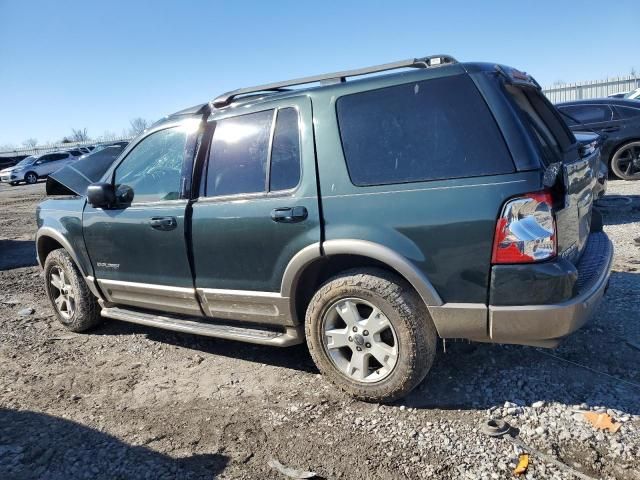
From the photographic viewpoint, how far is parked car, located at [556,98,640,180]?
29.3 ft

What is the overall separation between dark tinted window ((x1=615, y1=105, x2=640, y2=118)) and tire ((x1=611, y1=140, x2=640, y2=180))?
0.49m

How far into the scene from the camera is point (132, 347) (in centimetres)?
436

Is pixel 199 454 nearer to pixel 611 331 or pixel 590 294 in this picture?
pixel 590 294

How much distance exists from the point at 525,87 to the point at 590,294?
1.32 meters

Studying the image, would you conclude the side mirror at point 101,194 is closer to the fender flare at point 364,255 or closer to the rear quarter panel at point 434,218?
the fender flare at point 364,255

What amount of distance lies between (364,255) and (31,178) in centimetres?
3085

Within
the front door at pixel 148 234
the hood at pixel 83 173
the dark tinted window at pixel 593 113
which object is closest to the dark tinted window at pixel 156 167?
the front door at pixel 148 234

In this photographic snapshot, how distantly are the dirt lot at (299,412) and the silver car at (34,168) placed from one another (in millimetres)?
27987

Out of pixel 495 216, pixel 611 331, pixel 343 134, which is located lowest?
pixel 611 331

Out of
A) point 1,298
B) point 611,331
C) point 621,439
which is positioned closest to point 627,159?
point 611,331

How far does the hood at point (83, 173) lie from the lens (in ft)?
15.0

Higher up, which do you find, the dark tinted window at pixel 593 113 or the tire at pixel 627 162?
the dark tinted window at pixel 593 113

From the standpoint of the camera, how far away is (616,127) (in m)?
9.02

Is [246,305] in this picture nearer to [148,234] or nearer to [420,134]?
[148,234]
